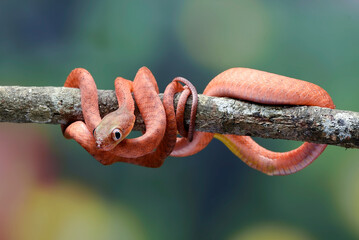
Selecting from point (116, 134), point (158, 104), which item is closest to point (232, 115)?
point (158, 104)

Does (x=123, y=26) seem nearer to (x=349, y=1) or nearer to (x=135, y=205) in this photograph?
(x=135, y=205)

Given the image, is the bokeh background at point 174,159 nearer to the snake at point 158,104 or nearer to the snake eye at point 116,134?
the snake at point 158,104

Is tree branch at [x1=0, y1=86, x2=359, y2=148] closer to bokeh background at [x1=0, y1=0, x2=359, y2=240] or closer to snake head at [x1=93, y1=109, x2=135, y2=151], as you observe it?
snake head at [x1=93, y1=109, x2=135, y2=151]

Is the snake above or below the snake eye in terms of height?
above

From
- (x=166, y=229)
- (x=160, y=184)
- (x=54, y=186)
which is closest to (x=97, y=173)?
(x=54, y=186)

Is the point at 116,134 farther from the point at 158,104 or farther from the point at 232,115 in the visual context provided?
the point at 232,115

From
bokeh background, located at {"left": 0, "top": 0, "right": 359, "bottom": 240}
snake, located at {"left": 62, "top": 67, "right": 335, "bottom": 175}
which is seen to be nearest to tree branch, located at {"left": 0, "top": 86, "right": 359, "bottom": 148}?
snake, located at {"left": 62, "top": 67, "right": 335, "bottom": 175}
